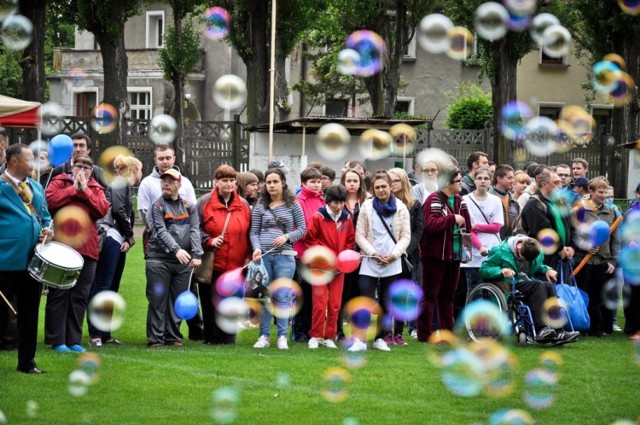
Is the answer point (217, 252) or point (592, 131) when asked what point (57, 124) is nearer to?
point (592, 131)

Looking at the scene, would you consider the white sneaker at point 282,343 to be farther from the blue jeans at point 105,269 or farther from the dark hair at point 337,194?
the blue jeans at point 105,269

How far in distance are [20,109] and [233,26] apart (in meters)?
19.8

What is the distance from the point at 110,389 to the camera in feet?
33.7

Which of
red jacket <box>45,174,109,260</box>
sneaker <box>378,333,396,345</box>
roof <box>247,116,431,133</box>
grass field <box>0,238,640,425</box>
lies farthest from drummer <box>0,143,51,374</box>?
roof <box>247,116,431,133</box>

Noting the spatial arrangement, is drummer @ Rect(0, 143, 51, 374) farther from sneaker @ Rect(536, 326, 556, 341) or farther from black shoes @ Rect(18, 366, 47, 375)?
sneaker @ Rect(536, 326, 556, 341)

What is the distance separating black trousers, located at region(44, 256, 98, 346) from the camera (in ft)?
39.9

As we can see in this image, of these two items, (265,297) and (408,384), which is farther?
(265,297)

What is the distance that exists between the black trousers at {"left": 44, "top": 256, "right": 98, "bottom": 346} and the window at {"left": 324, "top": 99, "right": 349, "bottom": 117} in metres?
39.2

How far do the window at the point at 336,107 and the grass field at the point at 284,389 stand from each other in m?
38.4

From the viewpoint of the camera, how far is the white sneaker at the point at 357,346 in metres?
12.9

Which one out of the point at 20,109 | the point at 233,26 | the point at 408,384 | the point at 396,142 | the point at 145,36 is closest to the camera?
the point at 408,384

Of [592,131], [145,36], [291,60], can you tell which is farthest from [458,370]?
[145,36]

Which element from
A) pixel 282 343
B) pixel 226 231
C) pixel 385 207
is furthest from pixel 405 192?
pixel 282 343

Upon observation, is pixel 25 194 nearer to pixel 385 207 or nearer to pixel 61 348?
pixel 61 348
